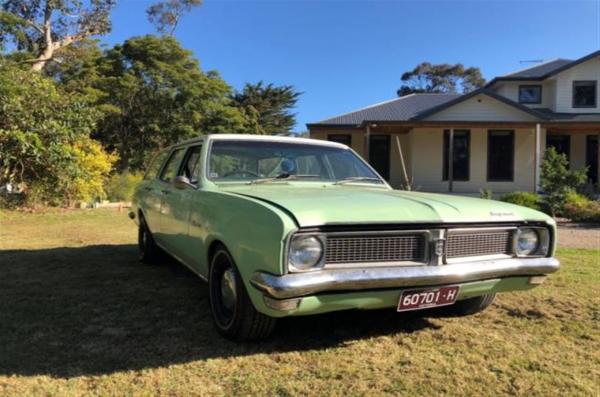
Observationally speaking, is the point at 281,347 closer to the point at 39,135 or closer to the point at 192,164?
the point at 192,164

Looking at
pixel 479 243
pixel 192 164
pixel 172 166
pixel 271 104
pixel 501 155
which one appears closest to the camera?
pixel 479 243

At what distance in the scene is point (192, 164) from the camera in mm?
4980

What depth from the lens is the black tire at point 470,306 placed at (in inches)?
173

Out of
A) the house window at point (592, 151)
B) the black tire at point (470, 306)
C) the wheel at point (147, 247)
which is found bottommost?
the black tire at point (470, 306)

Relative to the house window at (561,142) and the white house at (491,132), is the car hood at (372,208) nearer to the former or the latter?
the white house at (491,132)

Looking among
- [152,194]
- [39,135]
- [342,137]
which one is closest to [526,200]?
[342,137]

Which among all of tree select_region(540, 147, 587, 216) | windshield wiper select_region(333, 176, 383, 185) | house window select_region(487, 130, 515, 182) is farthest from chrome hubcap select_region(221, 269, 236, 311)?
house window select_region(487, 130, 515, 182)

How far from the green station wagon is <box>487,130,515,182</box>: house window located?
18.1 metres

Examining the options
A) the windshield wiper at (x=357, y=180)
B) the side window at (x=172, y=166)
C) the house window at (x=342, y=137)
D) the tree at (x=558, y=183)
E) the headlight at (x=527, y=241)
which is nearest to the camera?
the headlight at (x=527, y=241)

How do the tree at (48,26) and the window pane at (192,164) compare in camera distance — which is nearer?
the window pane at (192,164)

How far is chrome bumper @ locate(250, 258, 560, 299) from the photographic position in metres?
2.96

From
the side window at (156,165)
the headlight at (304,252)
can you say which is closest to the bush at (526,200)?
the side window at (156,165)

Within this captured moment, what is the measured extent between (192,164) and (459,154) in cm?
1827

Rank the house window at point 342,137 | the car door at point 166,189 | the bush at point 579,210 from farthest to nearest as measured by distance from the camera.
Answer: the house window at point 342,137, the bush at point 579,210, the car door at point 166,189
